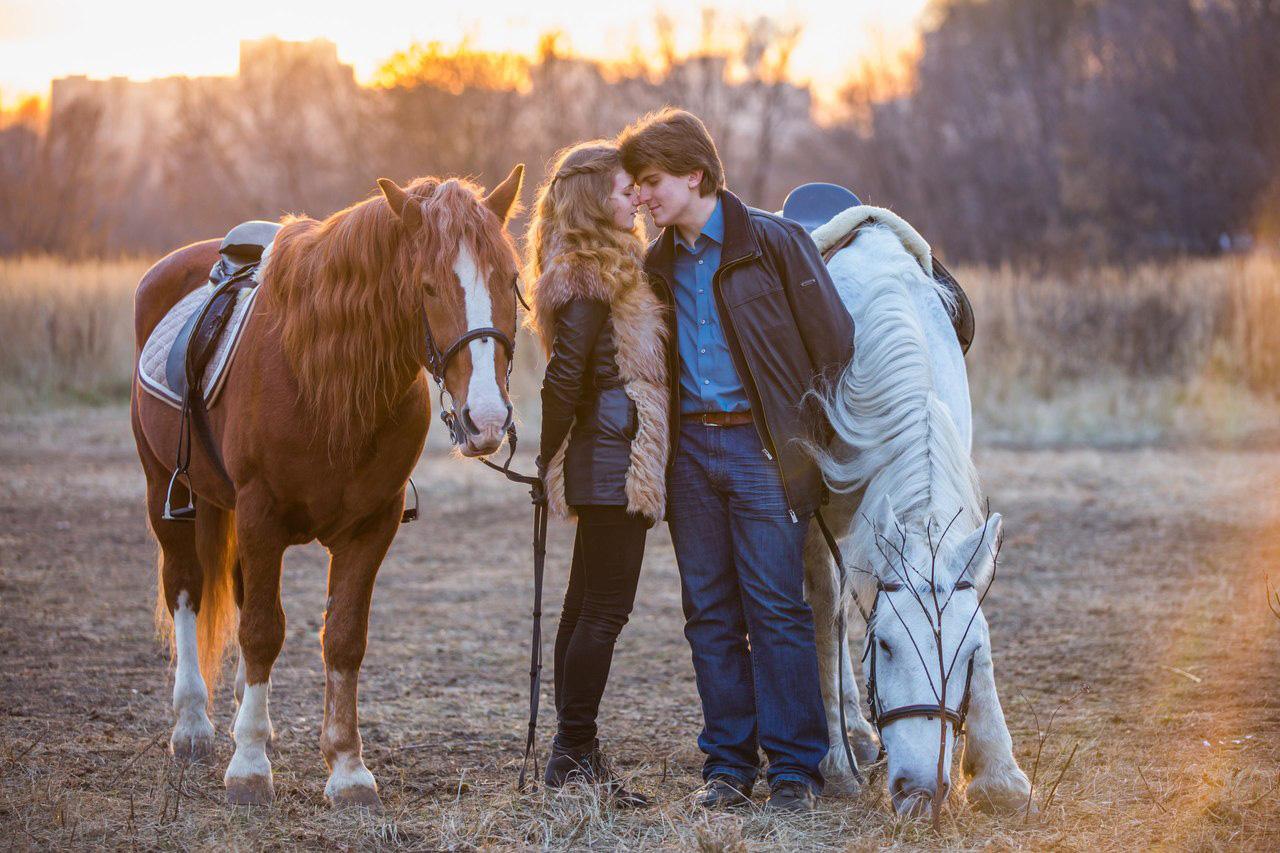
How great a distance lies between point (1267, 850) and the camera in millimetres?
2938

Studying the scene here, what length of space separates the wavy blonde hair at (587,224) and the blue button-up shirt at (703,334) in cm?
16

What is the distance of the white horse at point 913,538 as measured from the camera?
2.91 m

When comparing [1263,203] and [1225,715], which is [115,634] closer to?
[1225,715]

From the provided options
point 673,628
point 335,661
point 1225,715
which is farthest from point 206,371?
point 1225,715

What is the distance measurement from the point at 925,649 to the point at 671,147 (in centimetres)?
150

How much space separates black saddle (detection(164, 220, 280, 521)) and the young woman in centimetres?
117

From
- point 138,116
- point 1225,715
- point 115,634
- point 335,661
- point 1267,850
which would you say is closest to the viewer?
point 1267,850

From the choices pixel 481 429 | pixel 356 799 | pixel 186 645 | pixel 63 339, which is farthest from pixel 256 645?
pixel 63 339

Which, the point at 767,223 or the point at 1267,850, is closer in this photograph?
the point at 1267,850

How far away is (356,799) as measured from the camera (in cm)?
347

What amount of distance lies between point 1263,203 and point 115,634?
72.7 ft

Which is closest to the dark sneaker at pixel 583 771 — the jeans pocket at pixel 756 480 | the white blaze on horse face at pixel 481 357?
the jeans pocket at pixel 756 480

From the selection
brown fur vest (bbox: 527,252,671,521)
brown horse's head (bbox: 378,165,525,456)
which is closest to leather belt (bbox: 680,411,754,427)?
brown fur vest (bbox: 527,252,671,521)

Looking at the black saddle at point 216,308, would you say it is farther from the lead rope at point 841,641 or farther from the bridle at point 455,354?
the lead rope at point 841,641
